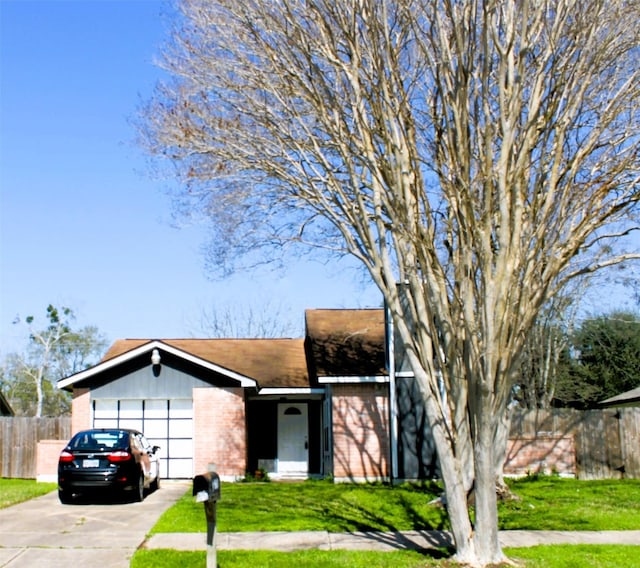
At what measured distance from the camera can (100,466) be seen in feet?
53.7

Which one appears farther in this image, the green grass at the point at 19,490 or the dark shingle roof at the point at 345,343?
the dark shingle roof at the point at 345,343

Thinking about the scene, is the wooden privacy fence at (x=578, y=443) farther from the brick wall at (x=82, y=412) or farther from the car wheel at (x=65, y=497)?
the car wheel at (x=65, y=497)

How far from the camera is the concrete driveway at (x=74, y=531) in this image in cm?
1141

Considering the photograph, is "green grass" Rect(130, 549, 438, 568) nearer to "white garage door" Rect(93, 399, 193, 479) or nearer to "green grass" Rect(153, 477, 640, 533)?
"green grass" Rect(153, 477, 640, 533)

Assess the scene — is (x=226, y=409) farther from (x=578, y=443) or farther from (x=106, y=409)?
(x=578, y=443)

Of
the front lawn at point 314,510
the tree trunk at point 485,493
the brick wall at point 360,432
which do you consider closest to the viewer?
the tree trunk at point 485,493

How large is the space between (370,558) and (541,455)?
40.2ft

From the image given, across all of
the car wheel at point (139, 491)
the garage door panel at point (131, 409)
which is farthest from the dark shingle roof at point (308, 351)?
the car wheel at point (139, 491)

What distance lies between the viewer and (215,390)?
21.7 m

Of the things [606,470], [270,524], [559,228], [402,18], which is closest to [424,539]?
[270,524]

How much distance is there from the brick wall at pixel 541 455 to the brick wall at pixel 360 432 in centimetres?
348

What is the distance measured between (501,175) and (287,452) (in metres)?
16.0

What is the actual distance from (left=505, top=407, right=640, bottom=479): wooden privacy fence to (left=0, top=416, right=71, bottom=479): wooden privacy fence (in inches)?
500

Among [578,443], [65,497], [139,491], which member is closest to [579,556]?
[139,491]
